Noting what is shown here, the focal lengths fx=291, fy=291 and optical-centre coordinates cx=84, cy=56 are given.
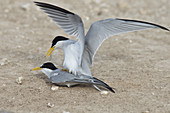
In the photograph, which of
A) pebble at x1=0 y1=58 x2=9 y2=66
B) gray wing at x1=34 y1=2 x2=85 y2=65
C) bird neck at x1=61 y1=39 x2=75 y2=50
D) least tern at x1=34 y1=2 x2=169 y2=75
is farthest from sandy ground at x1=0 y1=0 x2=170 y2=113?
gray wing at x1=34 y1=2 x2=85 y2=65

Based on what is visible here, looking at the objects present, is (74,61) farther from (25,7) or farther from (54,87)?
(25,7)

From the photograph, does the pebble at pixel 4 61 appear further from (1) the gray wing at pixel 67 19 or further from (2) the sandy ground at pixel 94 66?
(1) the gray wing at pixel 67 19

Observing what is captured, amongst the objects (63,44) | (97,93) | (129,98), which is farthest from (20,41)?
(129,98)

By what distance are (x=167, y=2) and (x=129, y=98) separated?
587 cm

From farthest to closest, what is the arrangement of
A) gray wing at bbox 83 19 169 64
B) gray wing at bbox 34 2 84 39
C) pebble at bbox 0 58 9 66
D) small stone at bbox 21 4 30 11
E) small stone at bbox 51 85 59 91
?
small stone at bbox 21 4 30 11
pebble at bbox 0 58 9 66
small stone at bbox 51 85 59 91
gray wing at bbox 83 19 169 64
gray wing at bbox 34 2 84 39

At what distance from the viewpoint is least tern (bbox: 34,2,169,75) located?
338 cm

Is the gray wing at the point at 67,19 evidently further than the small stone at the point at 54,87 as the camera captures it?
No

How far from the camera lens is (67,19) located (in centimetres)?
343

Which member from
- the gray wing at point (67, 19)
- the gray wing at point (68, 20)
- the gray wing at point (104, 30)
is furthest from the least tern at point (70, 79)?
the gray wing at point (67, 19)

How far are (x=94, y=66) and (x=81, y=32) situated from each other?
4.06ft

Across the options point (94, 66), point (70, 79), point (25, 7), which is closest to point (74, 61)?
point (70, 79)

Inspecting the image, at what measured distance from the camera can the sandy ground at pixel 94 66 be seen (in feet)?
10.9

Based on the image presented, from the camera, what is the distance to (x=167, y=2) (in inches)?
339

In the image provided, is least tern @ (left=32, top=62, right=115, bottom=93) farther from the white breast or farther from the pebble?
the pebble
